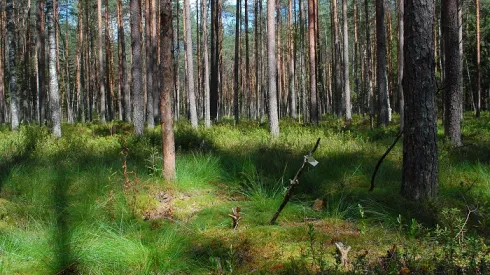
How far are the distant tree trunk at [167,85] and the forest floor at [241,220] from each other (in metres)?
0.24

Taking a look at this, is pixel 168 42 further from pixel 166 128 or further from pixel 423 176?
pixel 423 176

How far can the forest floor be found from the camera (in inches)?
132

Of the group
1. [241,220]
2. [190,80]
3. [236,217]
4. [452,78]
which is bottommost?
[241,220]

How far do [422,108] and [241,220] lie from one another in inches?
97.9

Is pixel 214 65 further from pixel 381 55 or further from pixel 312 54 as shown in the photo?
pixel 381 55

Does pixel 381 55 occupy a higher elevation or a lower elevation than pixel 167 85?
higher

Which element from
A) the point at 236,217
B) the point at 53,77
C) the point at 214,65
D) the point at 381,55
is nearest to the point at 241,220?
the point at 236,217

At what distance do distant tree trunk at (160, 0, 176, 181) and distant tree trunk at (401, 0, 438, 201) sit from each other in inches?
128

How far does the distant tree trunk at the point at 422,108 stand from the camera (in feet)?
15.5

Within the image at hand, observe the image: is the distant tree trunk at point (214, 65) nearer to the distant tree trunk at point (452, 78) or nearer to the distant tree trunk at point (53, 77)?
the distant tree trunk at point (53, 77)

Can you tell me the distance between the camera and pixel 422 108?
15.5ft

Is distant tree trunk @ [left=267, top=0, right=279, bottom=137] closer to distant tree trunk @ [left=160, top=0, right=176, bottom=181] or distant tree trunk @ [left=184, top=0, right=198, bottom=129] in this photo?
distant tree trunk @ [left=184, top=0, right=198, bottom=129]

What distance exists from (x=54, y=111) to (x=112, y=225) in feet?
30.9

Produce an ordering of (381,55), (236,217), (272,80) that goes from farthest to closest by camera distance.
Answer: (381,55), (272,80), (236,217)
